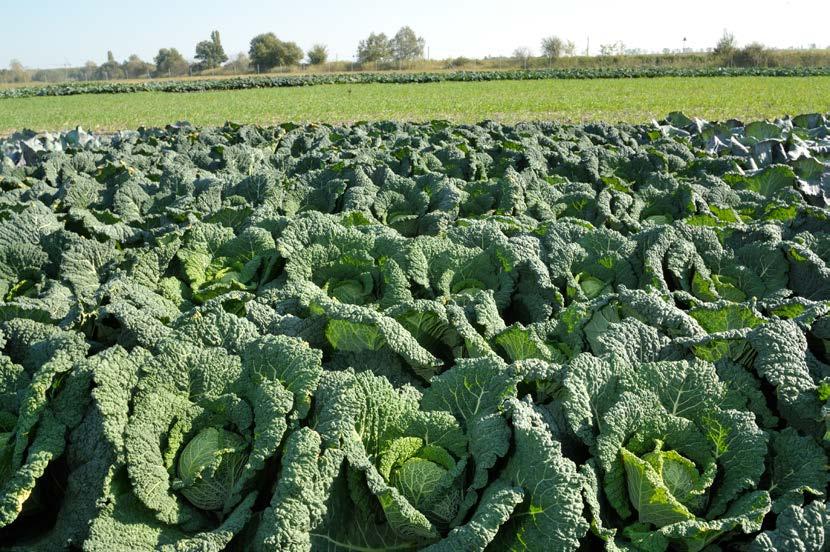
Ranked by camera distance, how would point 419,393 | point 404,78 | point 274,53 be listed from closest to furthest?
point 419,393 < point 404,78 < point 274,53

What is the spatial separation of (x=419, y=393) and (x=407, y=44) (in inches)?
4779

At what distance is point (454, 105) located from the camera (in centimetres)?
2731

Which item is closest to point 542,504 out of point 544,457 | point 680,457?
point 544,457

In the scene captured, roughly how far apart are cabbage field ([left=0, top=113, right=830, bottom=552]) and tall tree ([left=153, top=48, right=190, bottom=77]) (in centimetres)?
13140

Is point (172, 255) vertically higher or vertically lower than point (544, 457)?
higher

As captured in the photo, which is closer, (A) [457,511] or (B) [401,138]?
(A) [457,511]

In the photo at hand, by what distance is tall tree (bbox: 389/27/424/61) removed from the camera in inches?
4434

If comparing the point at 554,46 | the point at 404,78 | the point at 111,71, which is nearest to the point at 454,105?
the point at 404,78

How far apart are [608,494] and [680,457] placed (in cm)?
32

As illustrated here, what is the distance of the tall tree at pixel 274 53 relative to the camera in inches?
3718

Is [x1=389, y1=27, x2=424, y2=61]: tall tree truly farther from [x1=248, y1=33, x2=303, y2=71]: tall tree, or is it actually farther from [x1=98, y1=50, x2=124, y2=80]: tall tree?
[x1=98, y1=50, x2=124, y2=80]: tall tree

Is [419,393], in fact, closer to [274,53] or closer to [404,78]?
[404,78]

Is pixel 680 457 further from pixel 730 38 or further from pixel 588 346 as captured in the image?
pixel 730 38

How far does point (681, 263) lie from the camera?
4168 millimetres
